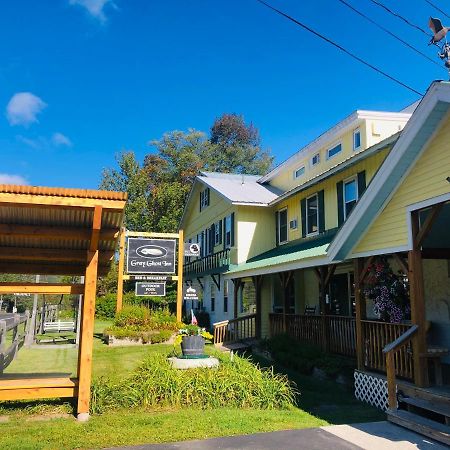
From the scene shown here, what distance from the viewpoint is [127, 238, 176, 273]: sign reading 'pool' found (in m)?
19.7

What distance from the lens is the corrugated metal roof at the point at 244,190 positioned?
67.8 ft

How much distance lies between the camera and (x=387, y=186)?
8.78 meters

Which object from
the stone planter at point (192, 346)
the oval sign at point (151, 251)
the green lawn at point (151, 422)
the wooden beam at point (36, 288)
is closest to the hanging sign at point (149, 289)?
the oval sign at point (151, 251)

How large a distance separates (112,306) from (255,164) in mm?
29066

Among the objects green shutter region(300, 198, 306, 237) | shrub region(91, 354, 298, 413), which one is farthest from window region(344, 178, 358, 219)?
shrub region(91, 354, 298, 413)

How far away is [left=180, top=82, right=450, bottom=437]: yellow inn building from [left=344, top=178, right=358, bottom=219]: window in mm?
49

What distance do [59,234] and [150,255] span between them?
12.3 meters

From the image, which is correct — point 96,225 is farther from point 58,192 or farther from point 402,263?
point 402,263

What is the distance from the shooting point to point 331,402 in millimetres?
9281

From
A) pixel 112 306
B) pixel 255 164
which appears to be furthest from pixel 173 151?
pixel 112 306

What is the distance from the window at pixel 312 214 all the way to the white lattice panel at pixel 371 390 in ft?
25.7

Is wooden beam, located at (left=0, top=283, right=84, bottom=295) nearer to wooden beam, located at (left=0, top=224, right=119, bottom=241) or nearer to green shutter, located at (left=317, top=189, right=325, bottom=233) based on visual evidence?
wooden beam, located at (left=0, top=224, right=119, bottom=241)

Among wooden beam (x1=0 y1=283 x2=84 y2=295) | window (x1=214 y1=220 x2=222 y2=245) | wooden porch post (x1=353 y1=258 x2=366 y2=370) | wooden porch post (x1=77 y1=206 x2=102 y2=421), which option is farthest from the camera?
window (x1=214 y1=220 x2=222 y2=245)

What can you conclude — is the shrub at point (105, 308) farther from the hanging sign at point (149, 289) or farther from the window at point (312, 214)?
the window at point (312, 214)
